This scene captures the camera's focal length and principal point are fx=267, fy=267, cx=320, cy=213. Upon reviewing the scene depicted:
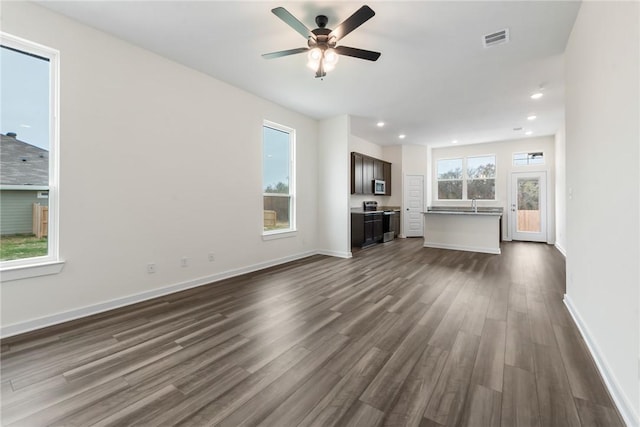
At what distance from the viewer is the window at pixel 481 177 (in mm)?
8127

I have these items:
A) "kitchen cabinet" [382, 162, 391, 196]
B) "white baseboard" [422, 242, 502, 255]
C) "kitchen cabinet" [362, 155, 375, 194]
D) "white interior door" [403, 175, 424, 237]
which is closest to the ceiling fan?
"kitchen cabinet" [362, 155, 375, 194]

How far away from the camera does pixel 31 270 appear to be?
2.39 meters

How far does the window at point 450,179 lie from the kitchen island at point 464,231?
245cm

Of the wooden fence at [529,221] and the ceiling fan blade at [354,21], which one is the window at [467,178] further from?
the ceiling fan blade at [354,21]

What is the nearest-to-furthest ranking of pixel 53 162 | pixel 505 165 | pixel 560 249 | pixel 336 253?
1. pixel 53 162
2. pixel 336 253
3. pixel 560 249
4. pixel 505 165

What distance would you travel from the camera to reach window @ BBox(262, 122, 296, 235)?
482 centimetres

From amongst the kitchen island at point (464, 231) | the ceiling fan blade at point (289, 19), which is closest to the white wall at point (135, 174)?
the ceiling fan blade at point (289, 19)

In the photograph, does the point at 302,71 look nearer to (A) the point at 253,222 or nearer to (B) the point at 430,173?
(A) the point at 253,222

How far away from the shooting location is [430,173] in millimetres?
8969

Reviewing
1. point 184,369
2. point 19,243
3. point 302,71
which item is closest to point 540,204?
point 302,71

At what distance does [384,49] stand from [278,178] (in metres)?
2.79

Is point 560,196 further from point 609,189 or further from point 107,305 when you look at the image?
point 107,305

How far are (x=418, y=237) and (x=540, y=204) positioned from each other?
337 centimetres

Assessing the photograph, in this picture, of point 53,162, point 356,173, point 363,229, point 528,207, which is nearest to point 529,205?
point 528,207
